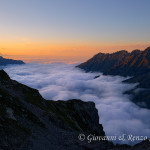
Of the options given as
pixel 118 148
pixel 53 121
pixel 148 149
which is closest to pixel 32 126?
pixel 53 121

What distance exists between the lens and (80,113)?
76.6 meters

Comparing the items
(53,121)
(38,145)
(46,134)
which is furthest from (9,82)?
(38,145)

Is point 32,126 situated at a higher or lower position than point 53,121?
higher

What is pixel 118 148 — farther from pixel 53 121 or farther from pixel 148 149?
pixel 53 121

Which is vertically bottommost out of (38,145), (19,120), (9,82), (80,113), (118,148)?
(80,113)

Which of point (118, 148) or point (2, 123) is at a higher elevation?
point (2, 123)

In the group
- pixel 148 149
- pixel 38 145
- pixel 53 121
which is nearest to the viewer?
pixel 148 149

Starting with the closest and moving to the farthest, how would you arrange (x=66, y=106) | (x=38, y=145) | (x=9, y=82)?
(x=38, y=145) < (x=9, y=82) < (x=66, y=106)

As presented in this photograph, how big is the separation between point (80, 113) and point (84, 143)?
144 feet

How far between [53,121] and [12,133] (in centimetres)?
1775

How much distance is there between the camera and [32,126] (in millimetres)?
33406

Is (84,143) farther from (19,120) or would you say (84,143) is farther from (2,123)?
(2,123)

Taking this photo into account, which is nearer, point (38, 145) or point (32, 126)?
point (38, 145)

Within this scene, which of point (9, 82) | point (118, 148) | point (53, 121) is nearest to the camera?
point (118, 148)
